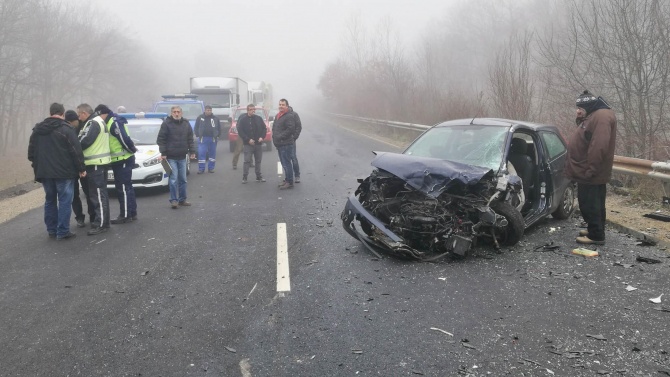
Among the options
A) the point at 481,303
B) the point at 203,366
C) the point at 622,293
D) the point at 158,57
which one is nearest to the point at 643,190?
the point at 622,293

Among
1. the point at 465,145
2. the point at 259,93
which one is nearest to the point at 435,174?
the point at 465,145

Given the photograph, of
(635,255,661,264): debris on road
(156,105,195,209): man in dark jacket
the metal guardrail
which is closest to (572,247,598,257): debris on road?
(635,255,661,264): debris on road

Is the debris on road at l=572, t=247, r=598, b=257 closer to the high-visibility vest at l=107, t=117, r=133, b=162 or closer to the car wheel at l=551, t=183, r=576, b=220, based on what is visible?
the car wheel at l=551, t=183, r=576, b=220

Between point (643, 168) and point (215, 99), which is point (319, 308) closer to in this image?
point (643, 168)

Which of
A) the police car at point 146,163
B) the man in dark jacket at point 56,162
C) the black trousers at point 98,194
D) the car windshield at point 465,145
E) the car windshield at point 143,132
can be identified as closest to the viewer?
the car windshield at point 465,145

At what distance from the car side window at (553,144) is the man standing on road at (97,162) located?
623 cm

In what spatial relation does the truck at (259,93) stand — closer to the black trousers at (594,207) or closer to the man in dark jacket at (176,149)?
the man in dark jacket at (176,149)

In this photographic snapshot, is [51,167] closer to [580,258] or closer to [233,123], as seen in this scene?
[580,258]

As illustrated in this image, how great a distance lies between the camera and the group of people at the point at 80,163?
6.46 meters

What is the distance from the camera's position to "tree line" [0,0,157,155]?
24531 millimetres

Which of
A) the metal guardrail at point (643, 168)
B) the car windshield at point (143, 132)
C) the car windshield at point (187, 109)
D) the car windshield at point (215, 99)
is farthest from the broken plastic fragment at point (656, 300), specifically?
the car windshield at point (215, 99)

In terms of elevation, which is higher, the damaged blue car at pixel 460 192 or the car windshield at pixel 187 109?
the car windshield at pixel 187 109

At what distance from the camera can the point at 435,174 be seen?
17.3 feet

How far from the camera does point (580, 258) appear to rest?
525cm
